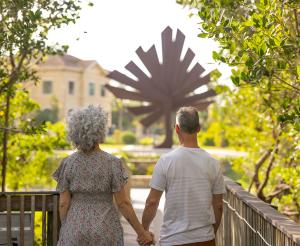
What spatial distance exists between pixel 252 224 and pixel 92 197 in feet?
5.43

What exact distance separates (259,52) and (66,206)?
1795 millimetres

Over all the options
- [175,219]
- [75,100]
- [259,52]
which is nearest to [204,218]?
[175,219]

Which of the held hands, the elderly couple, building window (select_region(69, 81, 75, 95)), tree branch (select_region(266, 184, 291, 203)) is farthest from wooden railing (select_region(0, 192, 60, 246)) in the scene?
building window (select_region(69, 81, 75, 95))

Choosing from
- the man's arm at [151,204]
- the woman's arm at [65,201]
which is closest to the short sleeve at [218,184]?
the man's arm at [151,204]

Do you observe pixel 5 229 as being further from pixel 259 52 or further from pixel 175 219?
pixel 259 52

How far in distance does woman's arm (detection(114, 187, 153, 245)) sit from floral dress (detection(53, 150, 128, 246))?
0.18 ft

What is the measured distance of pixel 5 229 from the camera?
5.64 m

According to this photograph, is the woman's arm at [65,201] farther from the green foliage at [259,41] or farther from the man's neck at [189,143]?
the green foliage at [259,41]

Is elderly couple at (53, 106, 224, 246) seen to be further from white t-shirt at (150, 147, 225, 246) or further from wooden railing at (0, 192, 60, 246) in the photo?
wooden railing at (0, 192, 60, 246)

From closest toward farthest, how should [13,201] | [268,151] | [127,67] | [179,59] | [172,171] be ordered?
[172,171], [13,201], [268,151], [127,67], [179,59]

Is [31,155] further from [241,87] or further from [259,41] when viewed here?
[259,41]

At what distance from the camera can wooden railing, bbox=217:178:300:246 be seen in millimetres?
4240

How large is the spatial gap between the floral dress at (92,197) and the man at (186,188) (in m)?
0.29

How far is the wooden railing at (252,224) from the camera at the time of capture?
4.24m
